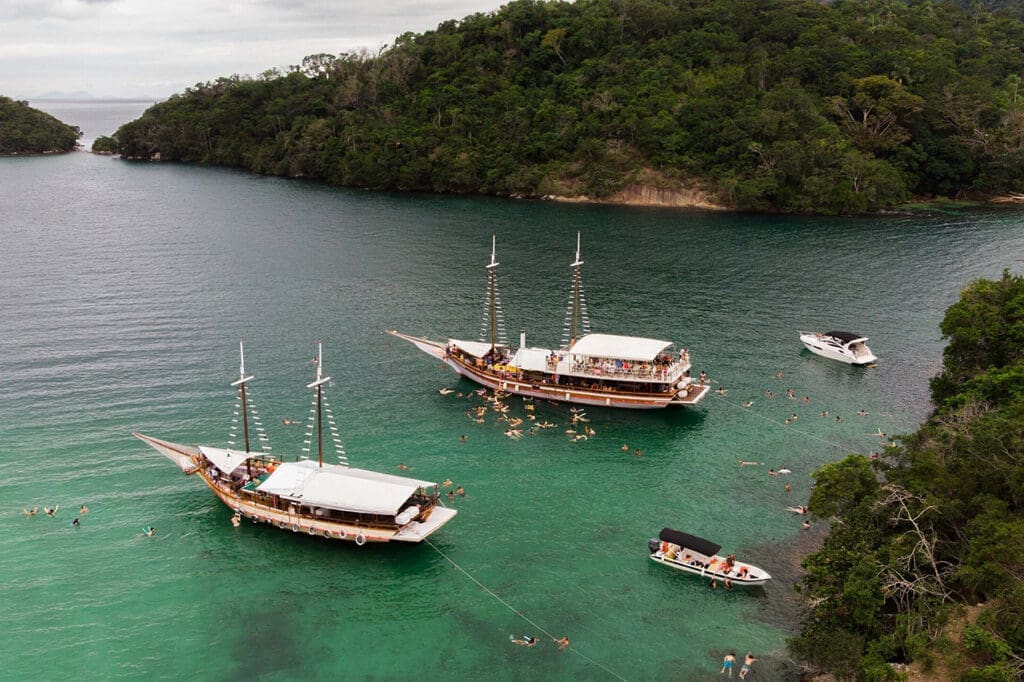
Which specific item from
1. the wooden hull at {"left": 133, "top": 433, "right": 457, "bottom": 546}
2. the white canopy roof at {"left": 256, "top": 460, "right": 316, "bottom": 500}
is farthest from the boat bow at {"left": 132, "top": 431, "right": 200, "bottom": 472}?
the white canopy roof at {"left": 256, "top": 460, "right": 316, "bottom": 500}

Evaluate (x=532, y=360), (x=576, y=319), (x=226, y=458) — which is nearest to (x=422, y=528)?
(x=226, y=458)

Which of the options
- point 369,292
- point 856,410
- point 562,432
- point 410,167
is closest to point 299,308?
point 369,292

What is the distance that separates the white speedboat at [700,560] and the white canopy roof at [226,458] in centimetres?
3127

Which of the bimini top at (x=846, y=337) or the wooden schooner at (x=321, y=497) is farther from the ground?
the bimini top at (x=846, y=337)

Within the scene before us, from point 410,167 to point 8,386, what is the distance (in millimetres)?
127143

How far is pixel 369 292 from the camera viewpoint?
115250 mm

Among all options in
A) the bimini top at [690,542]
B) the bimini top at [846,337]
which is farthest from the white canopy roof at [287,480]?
the bimini top at [846,337]

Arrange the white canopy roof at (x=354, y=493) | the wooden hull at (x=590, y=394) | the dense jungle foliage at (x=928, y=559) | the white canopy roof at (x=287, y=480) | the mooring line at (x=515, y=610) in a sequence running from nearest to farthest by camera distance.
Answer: the dense jungle foliage at (x=928, y=559) → the mooring line at (x=515, y=610) → the white canopy roof at (x=354, y=493) → the white canopy roof at (x=287, y=480) → the wooden hull at (x=590, y=394)

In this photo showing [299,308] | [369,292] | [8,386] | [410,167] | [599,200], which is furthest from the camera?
[410,167]

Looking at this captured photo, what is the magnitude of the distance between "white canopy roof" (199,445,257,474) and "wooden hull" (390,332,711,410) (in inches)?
1087

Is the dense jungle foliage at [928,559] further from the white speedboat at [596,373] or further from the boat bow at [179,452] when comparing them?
the boat bow at [179,452]

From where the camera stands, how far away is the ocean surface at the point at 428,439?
48.2 metres

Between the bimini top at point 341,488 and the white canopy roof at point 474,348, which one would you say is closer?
the bimini top at point 341,488

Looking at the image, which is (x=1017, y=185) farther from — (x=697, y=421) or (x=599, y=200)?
(x=697, y=421)
